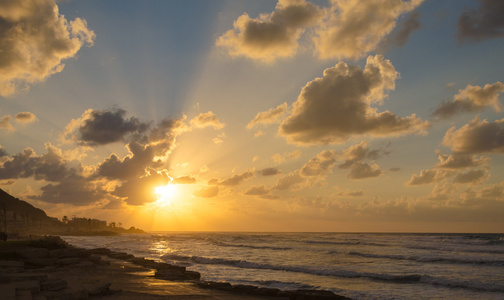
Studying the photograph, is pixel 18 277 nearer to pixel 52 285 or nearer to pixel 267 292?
pixel 52 285

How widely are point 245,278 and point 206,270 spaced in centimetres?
719

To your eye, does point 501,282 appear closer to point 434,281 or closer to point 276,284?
point 434,281

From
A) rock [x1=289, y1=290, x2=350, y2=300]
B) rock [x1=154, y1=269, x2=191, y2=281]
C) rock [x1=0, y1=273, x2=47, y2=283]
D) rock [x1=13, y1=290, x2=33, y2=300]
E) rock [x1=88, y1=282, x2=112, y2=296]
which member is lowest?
rock [x1=154, y1=269, x2=191, y2=281]

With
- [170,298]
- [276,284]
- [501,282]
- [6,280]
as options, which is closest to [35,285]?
[6,280]

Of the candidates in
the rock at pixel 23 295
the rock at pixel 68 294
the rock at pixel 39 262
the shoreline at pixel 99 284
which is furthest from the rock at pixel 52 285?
the rock at pixel 39 262

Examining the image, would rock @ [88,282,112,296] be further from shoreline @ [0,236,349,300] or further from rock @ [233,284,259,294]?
rock @ [233,284,259,294]

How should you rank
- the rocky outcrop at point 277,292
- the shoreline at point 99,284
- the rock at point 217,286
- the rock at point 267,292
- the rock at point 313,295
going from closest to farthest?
the shoreline at point 99,284
the rock at point 313,295
the rocky outcrop at point 277,292
the rock at point 267,292
the rock at point 217,286

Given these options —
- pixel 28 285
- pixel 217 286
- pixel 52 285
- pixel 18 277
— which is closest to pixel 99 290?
pixel 52 285

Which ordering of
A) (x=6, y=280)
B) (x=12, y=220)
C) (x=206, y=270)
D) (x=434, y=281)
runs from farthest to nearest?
(x=12, y=220) < (x=206, y=270) < (x=434, y=281) < (x=6, y=280)

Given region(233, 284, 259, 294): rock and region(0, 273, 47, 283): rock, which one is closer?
region(0, 273, 47, 283): rock

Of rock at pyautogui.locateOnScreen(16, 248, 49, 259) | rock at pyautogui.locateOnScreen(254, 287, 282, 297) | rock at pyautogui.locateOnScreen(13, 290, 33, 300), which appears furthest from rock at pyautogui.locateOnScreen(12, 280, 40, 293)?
rock at pyautogui.locateOnScreen(16, 248, 49, 259)

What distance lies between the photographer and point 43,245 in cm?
4047

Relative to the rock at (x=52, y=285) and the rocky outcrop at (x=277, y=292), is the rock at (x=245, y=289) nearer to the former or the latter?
the rocky outcrop at (x=277, y=292)

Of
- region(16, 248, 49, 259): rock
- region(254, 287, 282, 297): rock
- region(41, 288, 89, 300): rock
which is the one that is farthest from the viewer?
region(16, 248, 49, 259): rock
